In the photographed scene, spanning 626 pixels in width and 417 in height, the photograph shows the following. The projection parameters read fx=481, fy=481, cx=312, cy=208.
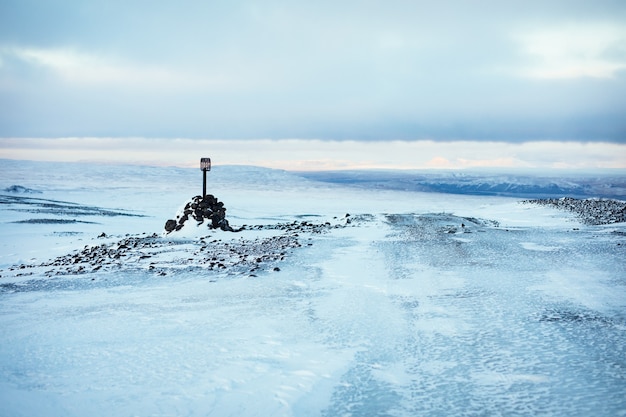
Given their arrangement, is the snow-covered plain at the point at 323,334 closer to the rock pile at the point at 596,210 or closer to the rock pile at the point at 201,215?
the rock pile at the point at 201,215

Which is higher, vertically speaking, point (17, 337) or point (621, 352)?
A: point (621, 352)

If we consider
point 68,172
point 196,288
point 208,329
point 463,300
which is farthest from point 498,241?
point 68,172

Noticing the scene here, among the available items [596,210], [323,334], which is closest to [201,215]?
[323,334]

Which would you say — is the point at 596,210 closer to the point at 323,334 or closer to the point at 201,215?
the point at 201,215

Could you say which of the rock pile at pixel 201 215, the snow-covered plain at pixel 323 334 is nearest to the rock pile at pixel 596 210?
the snow-covered plain at pixel 323 334

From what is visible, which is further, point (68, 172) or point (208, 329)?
point (68, 172)

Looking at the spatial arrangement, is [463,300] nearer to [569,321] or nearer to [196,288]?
[569,321]

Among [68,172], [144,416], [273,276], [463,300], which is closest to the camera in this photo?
[144,416]
